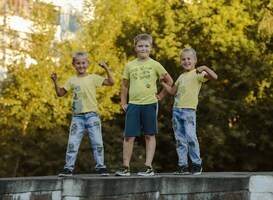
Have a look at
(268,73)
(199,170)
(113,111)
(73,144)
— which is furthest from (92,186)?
(268,73)

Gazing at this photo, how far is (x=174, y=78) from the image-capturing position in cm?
3048

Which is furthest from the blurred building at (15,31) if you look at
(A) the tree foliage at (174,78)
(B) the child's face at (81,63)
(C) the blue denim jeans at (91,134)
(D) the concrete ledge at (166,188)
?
(D) the concrete ledge at (166,188)

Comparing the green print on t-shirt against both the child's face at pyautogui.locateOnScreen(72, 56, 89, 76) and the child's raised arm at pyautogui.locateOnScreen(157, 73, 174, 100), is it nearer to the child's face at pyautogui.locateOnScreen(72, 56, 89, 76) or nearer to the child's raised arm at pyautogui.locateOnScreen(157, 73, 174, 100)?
the child's raised arm at pyautogui.locateOnScreen(157, 73, 174, 100)

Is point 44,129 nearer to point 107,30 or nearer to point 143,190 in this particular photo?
point 107,30

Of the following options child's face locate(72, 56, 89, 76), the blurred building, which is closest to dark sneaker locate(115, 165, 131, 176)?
child's face locate(72, 56, 89, 76)

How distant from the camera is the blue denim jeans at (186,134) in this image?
33.4ft

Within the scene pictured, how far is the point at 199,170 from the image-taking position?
10.2 metres

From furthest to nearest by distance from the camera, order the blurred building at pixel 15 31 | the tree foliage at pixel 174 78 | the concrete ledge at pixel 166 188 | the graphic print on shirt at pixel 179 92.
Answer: the blurred building at pixel 15 31 < the tree foliage at pixel 174 78 < the graphic print on shirt at pixel 179 92 < the concrete ledge at pixel 166 188

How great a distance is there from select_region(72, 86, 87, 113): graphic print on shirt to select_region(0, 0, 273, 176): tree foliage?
17018mm

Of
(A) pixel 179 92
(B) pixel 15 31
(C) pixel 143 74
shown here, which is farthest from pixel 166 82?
(B) pixel 15 31

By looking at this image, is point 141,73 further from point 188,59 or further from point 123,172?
point 123,172

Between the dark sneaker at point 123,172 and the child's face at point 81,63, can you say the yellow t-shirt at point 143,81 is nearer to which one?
the child's face at point 81,63

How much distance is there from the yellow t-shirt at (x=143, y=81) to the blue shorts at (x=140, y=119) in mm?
72

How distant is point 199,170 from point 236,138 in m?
20.6
